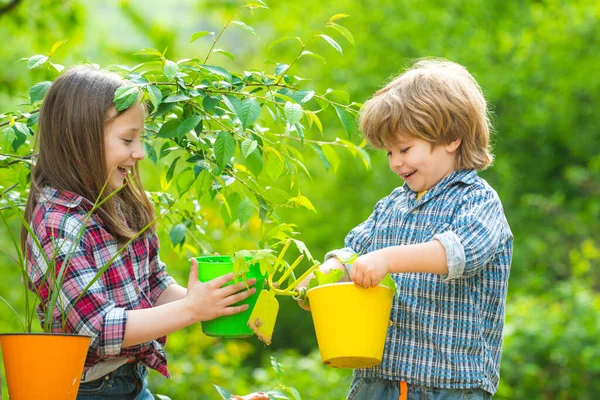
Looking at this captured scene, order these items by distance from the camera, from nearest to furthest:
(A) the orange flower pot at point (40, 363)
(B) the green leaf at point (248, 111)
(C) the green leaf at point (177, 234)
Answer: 1. (A) the orange flower pot at point (40, 363)
2. (B) the green leaf at point (248, 111)
3. (C) the green leaf at point (177, 234)

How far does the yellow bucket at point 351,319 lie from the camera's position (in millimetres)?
1812

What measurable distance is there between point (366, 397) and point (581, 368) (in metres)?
3.69

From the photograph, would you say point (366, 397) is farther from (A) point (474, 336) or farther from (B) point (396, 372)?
(A) point (474, 336)

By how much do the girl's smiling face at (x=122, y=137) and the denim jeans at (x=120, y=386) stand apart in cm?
50

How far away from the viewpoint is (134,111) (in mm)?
2105

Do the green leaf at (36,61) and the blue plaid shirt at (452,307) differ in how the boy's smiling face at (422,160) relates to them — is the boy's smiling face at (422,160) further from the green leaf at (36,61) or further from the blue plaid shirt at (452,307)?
the green leaf at (36,61)

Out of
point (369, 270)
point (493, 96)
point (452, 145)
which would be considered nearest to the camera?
point (369, 270)

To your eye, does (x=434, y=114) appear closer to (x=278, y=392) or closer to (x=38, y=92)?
(x=278, y=392)

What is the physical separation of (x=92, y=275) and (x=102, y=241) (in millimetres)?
141

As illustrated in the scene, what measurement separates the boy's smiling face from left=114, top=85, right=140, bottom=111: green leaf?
68 cm

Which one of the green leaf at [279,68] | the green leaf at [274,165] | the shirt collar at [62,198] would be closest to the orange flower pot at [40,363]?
A: the shirt collar at [62,198]

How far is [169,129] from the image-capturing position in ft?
6.68

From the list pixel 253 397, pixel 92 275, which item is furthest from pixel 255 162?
pixel 253 397

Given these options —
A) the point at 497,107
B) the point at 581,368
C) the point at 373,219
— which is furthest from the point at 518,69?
the point at 373,219
